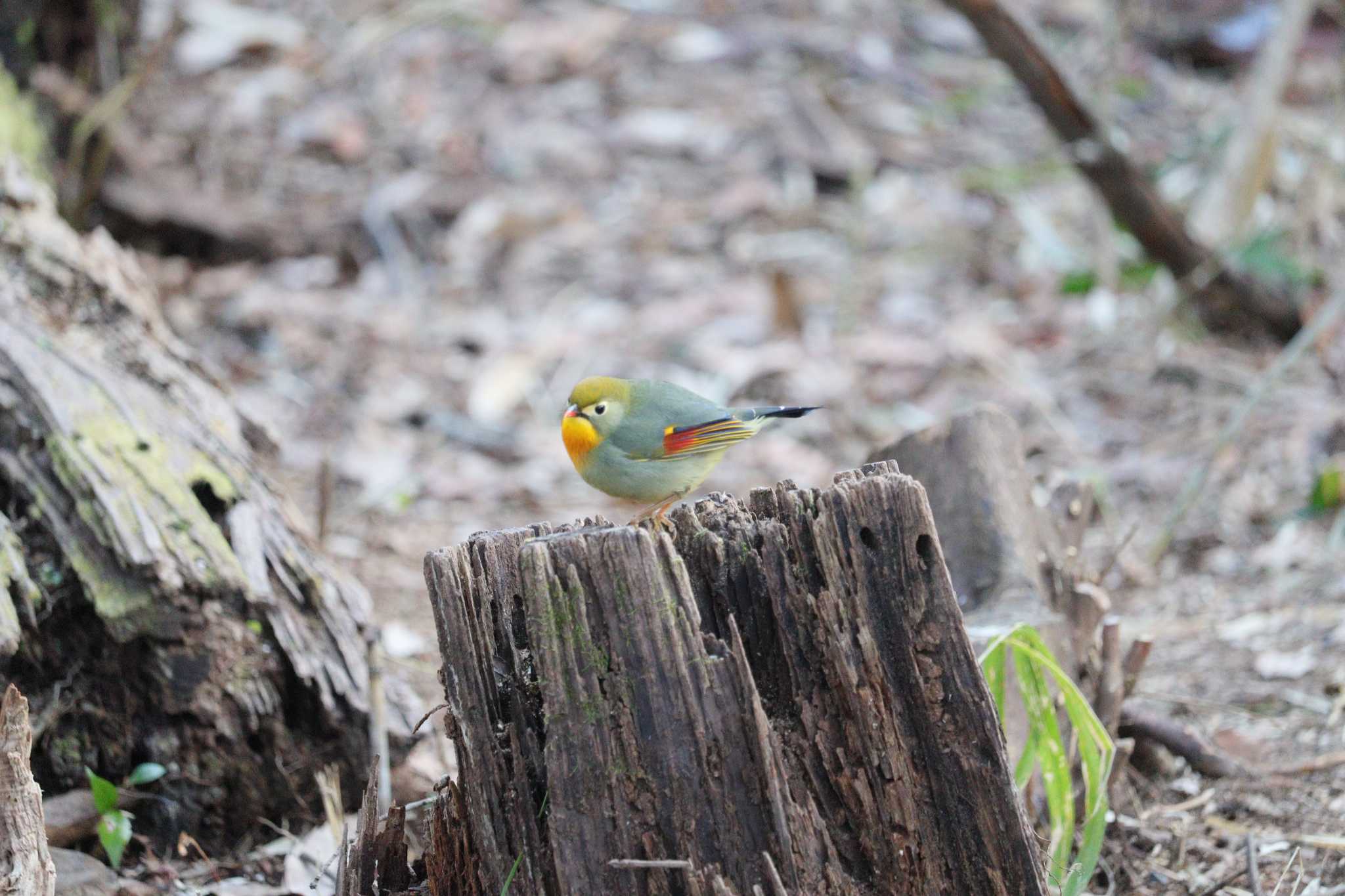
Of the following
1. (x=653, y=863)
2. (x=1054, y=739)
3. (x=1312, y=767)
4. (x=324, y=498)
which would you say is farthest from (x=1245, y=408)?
(x=653, y=863)

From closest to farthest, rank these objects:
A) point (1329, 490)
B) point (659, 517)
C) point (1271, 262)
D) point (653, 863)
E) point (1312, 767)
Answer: point (653, 863) → point (659, 517) → point (1312, 767) → point (1329, 490) → point (1271, 262)

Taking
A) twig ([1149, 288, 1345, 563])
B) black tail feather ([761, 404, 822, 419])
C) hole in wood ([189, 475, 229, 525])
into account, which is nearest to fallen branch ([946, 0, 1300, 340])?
twig ([1149, 288, 1345, 563])

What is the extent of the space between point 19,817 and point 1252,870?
2.32 metres

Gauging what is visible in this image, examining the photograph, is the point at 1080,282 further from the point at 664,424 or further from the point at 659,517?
the point at 659,517

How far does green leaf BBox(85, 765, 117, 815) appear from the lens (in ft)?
8.58

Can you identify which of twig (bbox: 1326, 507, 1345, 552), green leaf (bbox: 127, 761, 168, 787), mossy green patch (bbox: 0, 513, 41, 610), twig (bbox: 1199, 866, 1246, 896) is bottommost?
twig (bbox: 1326, 507, 1345, 552)

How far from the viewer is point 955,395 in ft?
22.9

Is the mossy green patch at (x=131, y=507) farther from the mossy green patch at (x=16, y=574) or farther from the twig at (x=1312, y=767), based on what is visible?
the twig at (x=1312, y=767)

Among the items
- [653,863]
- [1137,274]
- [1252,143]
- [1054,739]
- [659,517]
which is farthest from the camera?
[1137,274]

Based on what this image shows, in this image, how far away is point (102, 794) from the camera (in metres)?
2.64

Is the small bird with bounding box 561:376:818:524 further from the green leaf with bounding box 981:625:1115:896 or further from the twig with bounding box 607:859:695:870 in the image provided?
the twig with bounding box 607:859:695:870

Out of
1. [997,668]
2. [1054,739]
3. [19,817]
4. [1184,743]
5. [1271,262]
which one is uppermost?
[19,817]

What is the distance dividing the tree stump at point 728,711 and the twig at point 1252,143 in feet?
18.6

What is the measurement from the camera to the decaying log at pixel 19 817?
2102mm
